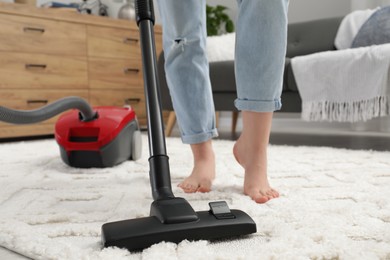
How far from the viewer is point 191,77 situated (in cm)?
96

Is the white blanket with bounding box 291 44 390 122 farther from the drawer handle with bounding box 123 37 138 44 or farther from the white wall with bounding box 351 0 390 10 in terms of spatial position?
the drawer handle with bounding box 123 37 138 44

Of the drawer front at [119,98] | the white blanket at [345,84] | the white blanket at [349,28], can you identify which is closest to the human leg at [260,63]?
the white blanket at [345,84]

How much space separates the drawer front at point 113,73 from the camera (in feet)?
9.00

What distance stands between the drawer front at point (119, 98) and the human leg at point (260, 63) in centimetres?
204

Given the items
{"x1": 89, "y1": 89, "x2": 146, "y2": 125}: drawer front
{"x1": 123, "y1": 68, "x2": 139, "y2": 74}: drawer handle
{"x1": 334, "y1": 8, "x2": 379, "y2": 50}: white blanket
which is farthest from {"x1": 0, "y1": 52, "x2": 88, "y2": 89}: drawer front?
{"x1": 334, "y1": 8, "x2": 379, "y2": 50}: white blanket

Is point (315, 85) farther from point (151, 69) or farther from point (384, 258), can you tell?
point (384, 258)

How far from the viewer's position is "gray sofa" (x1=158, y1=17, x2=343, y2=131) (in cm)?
197

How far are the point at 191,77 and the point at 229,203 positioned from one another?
12.4 inches

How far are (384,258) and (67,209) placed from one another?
55cm

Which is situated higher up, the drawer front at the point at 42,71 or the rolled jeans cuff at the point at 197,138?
the drawer front at the point at 42,71

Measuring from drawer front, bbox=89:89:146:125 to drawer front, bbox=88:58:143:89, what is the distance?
0.04 meters

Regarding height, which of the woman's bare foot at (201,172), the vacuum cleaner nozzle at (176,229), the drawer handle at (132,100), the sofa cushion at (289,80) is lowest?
the drawer handle at (132,100)

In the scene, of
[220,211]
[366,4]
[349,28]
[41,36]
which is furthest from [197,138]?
[366,4]

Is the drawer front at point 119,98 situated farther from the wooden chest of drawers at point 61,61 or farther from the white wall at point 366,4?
the white wall at point 366,4
